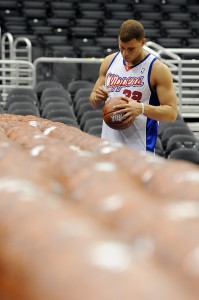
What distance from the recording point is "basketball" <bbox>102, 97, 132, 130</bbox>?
11.3 feet

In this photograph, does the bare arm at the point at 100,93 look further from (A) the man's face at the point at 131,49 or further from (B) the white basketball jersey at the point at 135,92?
(A) the man's face at the point at 131,49

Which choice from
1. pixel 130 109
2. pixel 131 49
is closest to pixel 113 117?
pixel 130 109

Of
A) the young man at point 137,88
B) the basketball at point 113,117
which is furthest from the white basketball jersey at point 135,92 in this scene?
the basketball at point 113,117

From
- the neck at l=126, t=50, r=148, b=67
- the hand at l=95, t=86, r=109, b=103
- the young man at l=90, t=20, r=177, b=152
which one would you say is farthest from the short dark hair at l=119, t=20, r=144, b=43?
the hand at l=95, t=86, r=109, b=103

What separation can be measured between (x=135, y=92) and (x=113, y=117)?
254mm

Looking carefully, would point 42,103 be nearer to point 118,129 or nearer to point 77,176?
point 118,129

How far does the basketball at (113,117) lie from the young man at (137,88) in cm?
3

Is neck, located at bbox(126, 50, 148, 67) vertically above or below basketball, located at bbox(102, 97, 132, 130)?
above

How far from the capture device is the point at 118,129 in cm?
354

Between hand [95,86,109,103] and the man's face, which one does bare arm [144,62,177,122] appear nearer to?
the man's face

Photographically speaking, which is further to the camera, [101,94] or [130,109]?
[101,94]

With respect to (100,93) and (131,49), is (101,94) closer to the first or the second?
(100,93)

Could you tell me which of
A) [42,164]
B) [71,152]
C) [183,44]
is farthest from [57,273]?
[183,44]

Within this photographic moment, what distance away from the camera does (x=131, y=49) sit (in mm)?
3496
